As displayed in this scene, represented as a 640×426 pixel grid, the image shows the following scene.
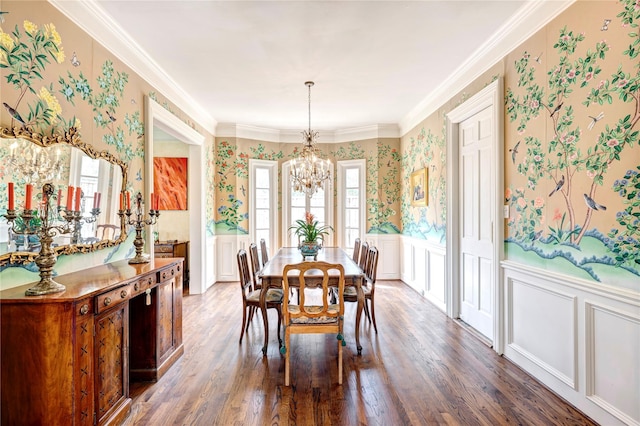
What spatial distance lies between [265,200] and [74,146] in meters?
4.33

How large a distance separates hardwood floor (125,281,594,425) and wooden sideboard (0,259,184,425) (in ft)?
1.31

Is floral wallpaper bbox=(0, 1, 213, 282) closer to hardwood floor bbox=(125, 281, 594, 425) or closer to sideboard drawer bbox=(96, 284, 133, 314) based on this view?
sideboard drawer bbox=(96, 284, 133, 314)

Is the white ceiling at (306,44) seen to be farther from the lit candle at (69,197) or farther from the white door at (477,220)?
the lit candle at (69,197)

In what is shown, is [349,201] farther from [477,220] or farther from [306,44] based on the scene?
[306,44]

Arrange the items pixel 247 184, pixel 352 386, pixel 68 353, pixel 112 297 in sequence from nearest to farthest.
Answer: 1. pixel 68 353
2. pixel 112 297
3. pixel 352 386
4. pixel 247 184

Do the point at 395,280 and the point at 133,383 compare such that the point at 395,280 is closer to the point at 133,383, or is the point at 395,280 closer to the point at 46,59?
the point at 133,383

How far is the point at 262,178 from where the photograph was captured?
6.65 m

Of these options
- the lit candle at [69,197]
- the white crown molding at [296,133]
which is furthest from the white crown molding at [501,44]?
the lit candle at [69,197]

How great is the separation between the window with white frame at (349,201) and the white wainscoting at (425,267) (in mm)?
1014

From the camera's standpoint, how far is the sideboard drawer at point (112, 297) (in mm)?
1896

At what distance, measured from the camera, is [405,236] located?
19.9 feet

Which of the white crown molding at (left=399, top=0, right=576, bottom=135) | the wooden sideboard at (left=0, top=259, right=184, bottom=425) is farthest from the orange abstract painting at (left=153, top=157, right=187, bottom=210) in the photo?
the white crown molding at (left=399, top=0, right=576, bottom=135)

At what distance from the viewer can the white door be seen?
3.41 meters

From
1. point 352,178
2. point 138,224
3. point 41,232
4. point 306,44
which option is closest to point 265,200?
point 352,178
